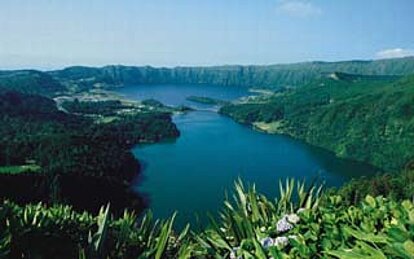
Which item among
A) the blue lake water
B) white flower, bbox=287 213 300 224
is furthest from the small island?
white flower, bbox=287 213 300 224

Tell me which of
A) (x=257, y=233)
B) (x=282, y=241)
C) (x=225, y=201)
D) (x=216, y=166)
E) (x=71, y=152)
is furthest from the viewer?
(x=216, y=166)

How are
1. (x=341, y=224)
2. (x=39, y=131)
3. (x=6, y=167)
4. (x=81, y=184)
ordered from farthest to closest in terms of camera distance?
(x=39, y=131) → (x=6, y=167) → (x=81, y=184) → (x=341, y=224)

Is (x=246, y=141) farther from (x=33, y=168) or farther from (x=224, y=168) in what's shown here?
(x=33, y=168)

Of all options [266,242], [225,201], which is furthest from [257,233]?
[225,201]

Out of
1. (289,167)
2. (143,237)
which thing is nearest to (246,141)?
(289,167)

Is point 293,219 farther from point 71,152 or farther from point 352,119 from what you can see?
point 352,119

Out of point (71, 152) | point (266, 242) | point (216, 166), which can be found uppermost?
point (266, 242)
